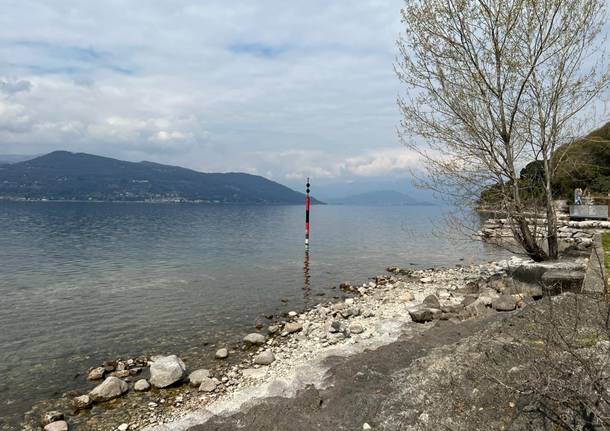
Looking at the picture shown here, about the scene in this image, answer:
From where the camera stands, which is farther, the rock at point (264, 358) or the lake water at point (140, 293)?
the lake water at point (140, 293)

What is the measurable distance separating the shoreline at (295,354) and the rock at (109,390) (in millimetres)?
271

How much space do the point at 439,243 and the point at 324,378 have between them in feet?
153

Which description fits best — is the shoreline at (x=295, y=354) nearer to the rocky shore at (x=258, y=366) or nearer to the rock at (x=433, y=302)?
the rocky shore at (x=258, y=366)

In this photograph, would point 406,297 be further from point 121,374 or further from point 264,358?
point 121,374

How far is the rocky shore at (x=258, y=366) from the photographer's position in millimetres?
11008

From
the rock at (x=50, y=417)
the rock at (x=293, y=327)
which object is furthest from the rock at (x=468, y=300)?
the rock at (x=50, y=417)

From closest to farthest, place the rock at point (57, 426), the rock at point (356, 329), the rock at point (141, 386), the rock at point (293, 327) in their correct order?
the rock at point (57, 426)
the rock at point (141, 386)
the rock at point (356, 329)
the rock at point (293, 327)

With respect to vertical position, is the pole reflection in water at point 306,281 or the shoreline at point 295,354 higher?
the shoreline at point 295,354

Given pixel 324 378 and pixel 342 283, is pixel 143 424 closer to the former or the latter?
pixel 324 378

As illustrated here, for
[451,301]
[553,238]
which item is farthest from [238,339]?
[553,238]

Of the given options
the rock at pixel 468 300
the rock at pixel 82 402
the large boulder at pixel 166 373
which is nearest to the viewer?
the rock at pixel 82 402

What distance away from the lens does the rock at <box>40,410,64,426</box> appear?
10891mm

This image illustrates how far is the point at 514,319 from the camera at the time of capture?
11672 millimetres

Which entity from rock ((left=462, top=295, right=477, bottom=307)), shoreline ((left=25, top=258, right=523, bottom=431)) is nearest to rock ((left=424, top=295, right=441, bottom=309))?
shoreline ((left=25, top=258, right=523, bottom=431))
